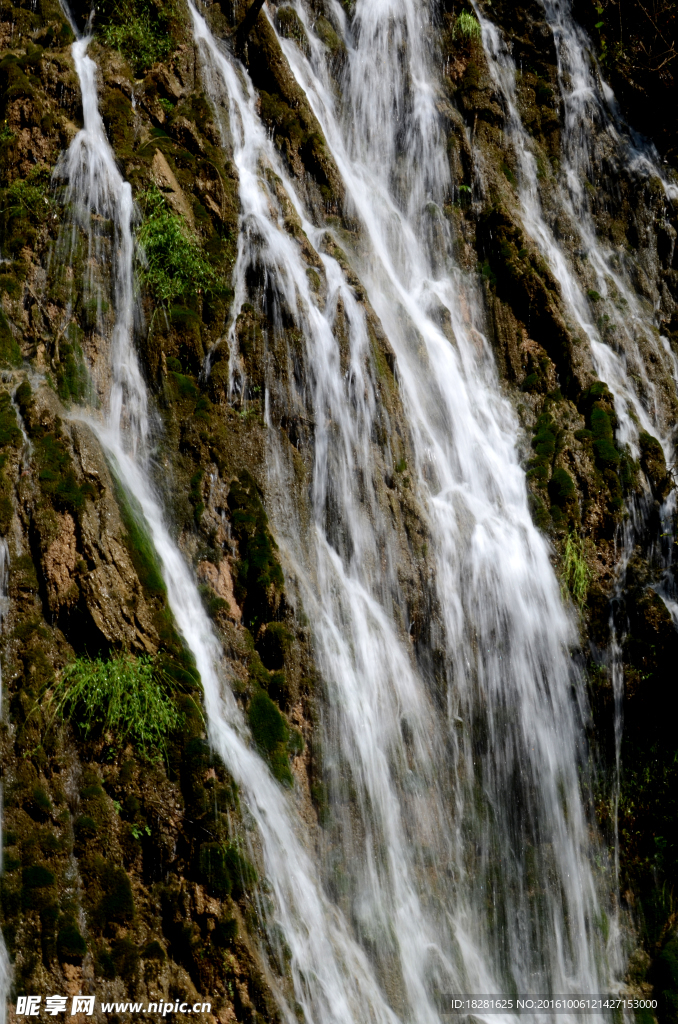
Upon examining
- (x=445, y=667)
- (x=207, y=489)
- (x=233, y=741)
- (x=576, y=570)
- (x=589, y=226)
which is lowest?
(x=233, y=741)

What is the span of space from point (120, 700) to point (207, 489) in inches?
90.3

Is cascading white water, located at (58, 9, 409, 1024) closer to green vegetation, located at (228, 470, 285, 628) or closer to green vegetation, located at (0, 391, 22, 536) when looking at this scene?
green vegetation, located at (228, 470, 285, 628)

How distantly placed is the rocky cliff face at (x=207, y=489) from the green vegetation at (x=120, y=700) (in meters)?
0.07

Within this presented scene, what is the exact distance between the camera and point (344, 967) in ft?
20.6

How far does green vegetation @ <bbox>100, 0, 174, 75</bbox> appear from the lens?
9.84 m

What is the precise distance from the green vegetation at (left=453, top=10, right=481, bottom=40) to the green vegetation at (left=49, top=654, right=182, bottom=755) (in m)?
11.4

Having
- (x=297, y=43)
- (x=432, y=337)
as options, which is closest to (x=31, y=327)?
(x=432, y=337)

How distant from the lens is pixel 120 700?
6.06 metres

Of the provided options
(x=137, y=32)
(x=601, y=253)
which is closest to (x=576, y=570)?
(x=601, y=253)

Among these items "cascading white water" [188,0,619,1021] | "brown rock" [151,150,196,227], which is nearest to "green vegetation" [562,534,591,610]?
"cascading white water" [188,0,619,1021]

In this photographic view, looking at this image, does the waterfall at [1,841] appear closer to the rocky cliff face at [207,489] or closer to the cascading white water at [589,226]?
the rocky cliff face at [207,489]

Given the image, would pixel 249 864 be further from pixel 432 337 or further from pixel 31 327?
pixel 432 337

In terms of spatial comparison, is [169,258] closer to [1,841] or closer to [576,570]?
[576,570]

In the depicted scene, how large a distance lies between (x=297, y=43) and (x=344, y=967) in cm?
1147
